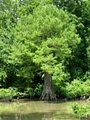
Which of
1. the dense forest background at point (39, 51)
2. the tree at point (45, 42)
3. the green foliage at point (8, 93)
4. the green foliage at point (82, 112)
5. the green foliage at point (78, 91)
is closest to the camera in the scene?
the green foliage at point (82, 112)

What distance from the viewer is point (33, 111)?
2459cm

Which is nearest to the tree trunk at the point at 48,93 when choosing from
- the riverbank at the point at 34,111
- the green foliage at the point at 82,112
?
the riverbank at the point at 34,111

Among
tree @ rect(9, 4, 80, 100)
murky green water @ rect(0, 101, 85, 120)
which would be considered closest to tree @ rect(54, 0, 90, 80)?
tree @ rect(9, 4, 80, 100)

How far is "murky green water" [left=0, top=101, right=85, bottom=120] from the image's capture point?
69.4 feet

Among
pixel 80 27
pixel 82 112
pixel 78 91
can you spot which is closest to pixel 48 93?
pixel 78 91

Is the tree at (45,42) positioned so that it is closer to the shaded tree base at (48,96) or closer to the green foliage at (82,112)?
the shaded tree base at (48,96)

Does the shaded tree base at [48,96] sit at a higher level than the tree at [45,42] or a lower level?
lower

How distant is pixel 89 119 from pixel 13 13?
22090 mm

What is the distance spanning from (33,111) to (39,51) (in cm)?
706

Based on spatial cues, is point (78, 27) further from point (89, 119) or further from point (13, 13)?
point (89, 119)

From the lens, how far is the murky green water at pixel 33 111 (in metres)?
21.1

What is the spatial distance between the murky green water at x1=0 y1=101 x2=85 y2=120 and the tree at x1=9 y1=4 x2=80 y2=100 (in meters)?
3.10

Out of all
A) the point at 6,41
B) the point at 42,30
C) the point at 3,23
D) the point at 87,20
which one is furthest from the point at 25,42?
the point at 87,20

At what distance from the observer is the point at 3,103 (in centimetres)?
2955
